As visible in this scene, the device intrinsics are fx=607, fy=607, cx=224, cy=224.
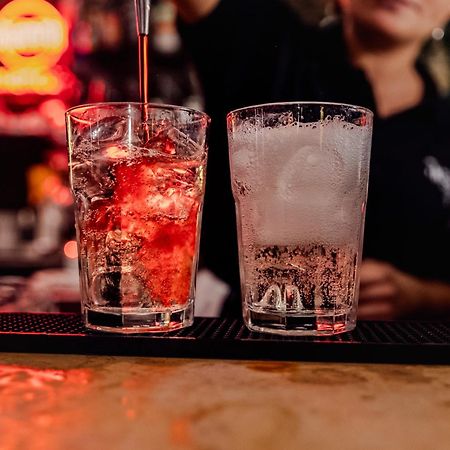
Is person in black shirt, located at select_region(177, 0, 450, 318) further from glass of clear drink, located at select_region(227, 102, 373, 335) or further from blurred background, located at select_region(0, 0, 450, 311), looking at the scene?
glass of clear drink, located at select_region(227, 102, 373, 335)

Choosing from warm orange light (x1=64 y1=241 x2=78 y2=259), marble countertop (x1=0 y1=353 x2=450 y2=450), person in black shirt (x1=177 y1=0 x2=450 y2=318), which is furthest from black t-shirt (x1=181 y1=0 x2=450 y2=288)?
warm orange light (x1=64 y1=241 x2=78 y2=259)

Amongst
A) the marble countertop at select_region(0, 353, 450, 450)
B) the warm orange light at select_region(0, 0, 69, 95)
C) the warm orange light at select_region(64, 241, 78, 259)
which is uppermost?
the warm orange light at select_region(0, 0, 69, 95)

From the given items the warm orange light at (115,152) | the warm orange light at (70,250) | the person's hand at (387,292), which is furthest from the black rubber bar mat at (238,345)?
the warm orange light at (70,250)

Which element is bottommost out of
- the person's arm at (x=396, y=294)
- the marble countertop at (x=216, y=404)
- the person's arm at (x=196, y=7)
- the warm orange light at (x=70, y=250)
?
the warm orange light at (x=70, y=250)

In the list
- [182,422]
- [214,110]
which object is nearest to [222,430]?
[182,422]

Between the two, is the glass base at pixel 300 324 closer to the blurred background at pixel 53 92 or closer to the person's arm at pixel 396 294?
the person's arm at pixel 396 294

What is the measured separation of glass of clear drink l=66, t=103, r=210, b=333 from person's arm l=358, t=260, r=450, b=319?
2.18ft

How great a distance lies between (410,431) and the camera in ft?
1.77

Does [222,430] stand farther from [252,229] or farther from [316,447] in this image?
A: [252,229]

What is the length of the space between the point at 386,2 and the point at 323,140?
772mm

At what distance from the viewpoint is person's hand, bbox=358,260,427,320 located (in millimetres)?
1454

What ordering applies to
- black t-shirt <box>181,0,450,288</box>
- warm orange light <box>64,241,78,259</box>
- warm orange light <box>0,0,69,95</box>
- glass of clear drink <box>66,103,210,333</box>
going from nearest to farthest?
glass of clear drink <box>66,103,210,333</box> < black t-shirt <box>181,0,450,288</box> < warm orange light <box>0,0,69,95</box> < warm orange light <box>64,241,78,259</box>

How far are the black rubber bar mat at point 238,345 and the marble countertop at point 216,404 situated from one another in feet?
0.06

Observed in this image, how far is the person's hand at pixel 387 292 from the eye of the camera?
145 cm
